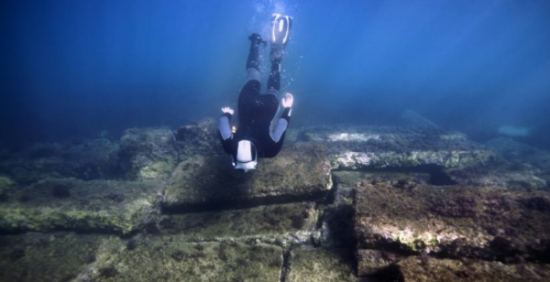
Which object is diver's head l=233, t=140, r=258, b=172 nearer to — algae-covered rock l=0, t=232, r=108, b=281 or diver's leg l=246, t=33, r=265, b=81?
algae-covered rock l=0, t=232, r=108, b=281

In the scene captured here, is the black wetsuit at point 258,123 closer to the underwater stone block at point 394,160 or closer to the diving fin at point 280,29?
the underwater stone block at point 394,160

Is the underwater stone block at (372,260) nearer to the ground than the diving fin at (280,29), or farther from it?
nearer to the ground

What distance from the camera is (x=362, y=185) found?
11.8 feet

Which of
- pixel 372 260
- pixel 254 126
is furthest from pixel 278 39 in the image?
pixel 372 260

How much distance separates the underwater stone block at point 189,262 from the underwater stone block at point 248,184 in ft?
2.38

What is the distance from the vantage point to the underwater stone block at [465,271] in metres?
2.12

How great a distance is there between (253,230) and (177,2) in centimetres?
7339

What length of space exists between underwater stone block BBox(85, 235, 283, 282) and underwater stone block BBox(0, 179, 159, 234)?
68cm

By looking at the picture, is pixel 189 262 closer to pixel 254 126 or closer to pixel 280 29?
pixel 254 126

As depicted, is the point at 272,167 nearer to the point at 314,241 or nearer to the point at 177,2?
the point at 314,241

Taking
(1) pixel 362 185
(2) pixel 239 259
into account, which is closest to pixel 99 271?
(2) pixel 239 259

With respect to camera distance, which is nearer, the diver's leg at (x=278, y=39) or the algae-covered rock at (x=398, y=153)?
the algae-covered rock at (x=398, y=153)

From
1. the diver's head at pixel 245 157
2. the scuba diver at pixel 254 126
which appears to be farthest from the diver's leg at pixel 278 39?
the diver's head at pixel 245 157

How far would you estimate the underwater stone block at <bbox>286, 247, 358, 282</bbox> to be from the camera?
2.80 meters
